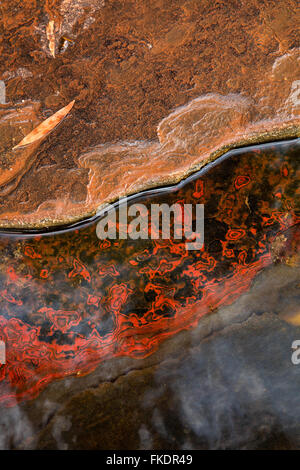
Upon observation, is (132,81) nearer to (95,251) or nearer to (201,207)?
(201,207)

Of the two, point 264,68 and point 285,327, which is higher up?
point 264,68

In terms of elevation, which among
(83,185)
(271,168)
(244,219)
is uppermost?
(271,168)

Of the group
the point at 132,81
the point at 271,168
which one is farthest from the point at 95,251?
the point at 271,168
